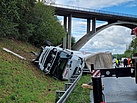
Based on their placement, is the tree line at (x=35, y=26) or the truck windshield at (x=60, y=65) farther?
the tree line at (x=35, y=26)

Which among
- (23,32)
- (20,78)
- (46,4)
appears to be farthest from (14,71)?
(46,4)

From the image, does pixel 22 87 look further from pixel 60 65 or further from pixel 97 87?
pixel 97 87

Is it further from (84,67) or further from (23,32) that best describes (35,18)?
(84,67)

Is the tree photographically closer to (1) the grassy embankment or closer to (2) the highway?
(1) the grassy embankment

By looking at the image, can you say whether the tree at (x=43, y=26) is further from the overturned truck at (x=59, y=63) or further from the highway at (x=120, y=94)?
the highway at (x=120, y=94)

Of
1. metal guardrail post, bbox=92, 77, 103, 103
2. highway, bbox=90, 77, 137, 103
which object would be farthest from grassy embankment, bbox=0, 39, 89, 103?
metal guardrail post, bbox=92, 77, 103, 103

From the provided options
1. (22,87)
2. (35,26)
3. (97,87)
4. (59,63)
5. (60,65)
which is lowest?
(22,87)

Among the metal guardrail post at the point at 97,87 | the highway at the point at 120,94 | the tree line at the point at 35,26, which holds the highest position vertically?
the tree line at the point at 35,26

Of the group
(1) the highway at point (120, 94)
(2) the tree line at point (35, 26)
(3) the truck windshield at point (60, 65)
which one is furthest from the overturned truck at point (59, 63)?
(2) the tree line at point (35, 26)

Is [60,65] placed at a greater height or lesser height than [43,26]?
lesser

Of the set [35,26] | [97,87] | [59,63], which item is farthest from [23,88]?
[35,26]

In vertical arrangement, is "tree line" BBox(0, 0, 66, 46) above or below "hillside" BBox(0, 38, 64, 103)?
above

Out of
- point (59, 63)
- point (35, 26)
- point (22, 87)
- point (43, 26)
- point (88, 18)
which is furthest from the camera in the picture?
point (88, 18)

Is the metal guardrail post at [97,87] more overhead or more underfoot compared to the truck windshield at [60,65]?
more overhead
